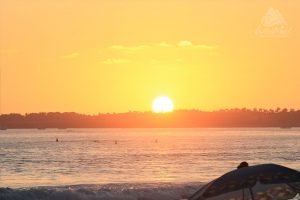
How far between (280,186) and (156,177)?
51359 millimetres

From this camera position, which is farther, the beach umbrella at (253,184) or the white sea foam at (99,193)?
the white sea foam at (99,193)

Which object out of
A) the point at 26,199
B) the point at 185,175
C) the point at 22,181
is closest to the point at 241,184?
the point at 26,199

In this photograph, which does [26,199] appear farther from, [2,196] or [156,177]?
[156,177]

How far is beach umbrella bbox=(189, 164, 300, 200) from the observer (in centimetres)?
1489

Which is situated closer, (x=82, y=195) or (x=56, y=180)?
(x=82, y=195)

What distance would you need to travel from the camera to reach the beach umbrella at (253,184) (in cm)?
1489

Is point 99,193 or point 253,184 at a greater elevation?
point 253,184

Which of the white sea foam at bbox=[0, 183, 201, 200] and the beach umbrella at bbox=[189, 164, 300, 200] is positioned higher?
the beach umbrella at bbox=[189, 164, 300, 200]

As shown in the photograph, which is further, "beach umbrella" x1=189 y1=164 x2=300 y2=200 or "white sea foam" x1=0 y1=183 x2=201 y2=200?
"white sea foam" x1=0 y1=183 x2=201 y2=200

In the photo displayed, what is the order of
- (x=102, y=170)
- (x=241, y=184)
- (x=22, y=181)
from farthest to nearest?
(x=102, y=170) < (x=22, y=181) < (x=241, y=184)

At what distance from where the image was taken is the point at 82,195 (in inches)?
1597

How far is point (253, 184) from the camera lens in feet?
49.6

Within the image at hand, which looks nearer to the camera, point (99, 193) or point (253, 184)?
point (253, 184)

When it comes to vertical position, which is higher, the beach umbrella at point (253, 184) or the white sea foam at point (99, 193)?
the beach umbrella at point (253, 184)
